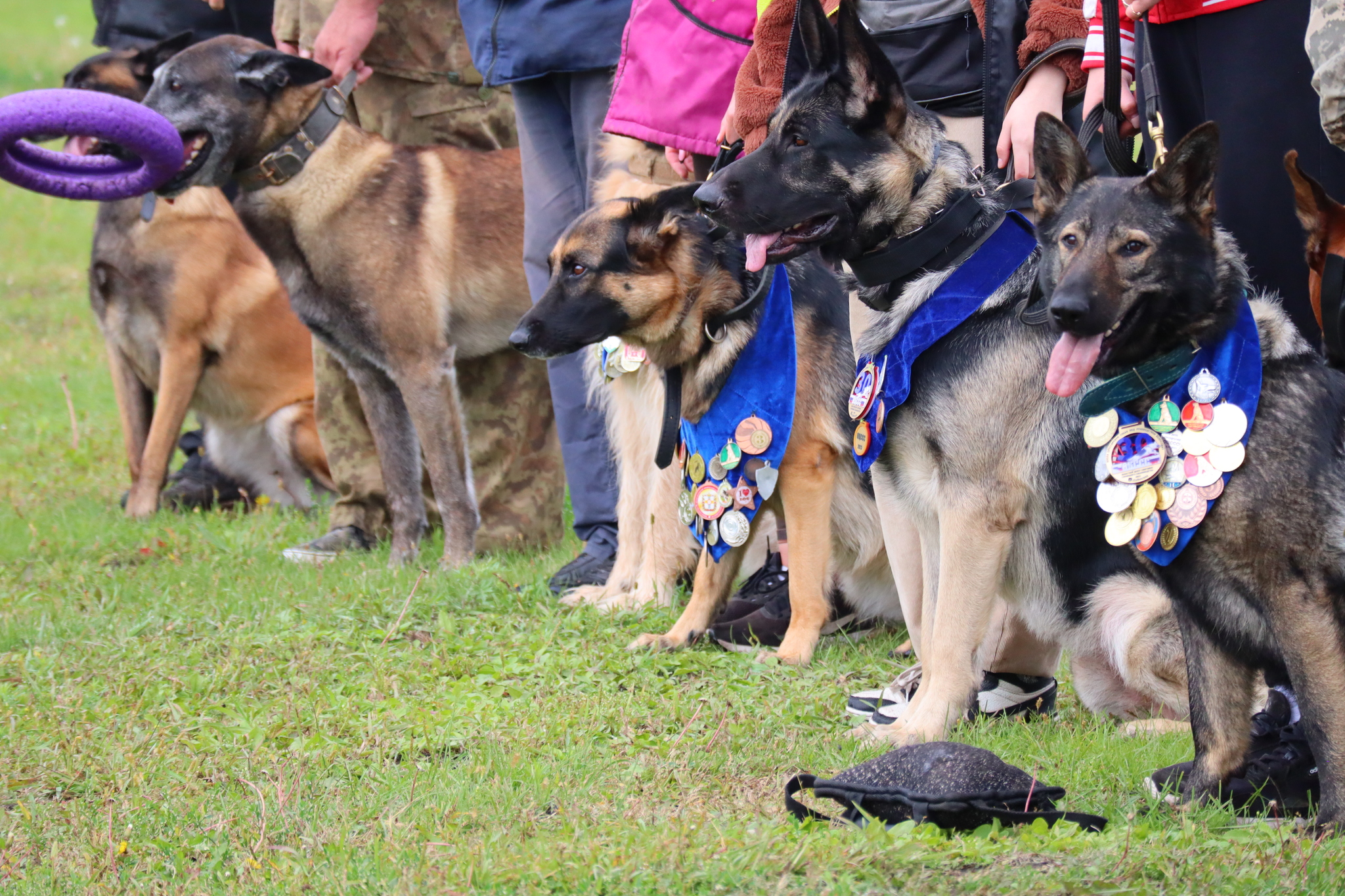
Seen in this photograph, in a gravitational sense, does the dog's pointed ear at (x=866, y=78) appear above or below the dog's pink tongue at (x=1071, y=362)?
above

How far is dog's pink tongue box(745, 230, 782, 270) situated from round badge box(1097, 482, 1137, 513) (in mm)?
1023

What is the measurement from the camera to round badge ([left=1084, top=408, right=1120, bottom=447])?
2488mm

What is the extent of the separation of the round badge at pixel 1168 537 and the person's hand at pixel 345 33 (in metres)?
4.14

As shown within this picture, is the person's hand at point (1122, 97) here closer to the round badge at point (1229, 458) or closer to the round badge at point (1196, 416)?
the round badge at point (1196, 416)

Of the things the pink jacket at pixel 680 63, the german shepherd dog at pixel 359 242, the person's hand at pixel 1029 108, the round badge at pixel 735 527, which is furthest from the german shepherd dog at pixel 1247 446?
the german shepherd dog at pixel 359 242

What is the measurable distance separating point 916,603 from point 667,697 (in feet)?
2.42

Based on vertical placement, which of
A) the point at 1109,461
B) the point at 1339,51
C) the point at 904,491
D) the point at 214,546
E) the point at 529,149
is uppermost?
the point at 1339,51

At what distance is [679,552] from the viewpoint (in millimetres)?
4461

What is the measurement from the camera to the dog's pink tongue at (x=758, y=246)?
307 cm

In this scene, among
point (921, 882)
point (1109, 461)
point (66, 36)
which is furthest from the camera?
point (66, 36)

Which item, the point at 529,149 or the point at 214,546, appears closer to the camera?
the point at 529,149

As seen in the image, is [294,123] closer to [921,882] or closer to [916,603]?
[916,603]

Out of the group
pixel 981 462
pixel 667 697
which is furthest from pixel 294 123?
pixel 981 462

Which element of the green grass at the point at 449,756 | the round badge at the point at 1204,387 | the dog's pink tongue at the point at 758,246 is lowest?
the green grass at the point at 449,756
